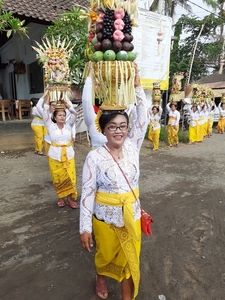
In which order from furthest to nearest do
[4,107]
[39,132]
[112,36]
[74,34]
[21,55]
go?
[21,55] → [4,107] → [74,34] → [39,132] → [112,36]

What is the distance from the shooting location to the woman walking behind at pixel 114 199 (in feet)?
6.02

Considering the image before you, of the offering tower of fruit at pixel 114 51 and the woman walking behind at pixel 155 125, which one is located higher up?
the offering tower of fruit at pixel 114 51

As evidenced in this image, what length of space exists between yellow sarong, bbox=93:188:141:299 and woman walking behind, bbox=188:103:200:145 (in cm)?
856

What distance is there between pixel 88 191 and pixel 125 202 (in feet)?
0.93

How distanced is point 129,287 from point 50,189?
10.0ft

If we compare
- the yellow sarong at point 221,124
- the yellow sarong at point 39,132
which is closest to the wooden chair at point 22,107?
the yellow sarong at point 39,132

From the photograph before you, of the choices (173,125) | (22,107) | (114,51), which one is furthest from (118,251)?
(22,107)

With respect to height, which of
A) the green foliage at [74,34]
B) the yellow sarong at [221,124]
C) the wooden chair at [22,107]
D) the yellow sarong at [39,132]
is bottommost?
the yellow sarong at [221,124]

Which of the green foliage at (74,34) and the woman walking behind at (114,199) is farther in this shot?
the green foliage at (74,34)

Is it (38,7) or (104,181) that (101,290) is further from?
(38,7)

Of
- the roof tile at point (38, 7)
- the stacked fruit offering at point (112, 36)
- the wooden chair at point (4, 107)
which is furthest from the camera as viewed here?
the wooden chair at point (4, 107)

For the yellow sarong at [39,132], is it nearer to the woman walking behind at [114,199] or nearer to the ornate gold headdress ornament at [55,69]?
Result: the ornate gold headdress ornament at [55,69]

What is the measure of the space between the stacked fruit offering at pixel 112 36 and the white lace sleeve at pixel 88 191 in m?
0.72

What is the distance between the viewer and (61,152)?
3.85 meters
